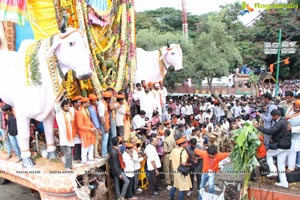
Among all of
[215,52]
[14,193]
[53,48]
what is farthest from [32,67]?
[215,52]

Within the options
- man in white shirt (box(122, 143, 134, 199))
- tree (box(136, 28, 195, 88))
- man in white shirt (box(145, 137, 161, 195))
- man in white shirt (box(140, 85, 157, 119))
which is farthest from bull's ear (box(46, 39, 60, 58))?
tree (box(136, 28, 195, 88))

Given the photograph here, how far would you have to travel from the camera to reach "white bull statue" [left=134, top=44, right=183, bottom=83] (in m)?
11.3

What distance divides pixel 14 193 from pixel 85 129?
2.87m

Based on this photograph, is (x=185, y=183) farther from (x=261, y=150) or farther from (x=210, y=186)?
(x=261, y=150)

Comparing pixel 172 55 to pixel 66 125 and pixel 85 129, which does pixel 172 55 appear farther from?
pixel 66 125

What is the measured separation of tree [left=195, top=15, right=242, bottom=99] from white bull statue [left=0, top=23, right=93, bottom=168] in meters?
10.0

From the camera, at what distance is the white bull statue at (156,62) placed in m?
11.3

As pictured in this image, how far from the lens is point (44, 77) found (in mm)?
6266

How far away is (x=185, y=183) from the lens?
6039 millimetres

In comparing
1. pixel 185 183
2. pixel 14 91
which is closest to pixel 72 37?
pixel 14 91

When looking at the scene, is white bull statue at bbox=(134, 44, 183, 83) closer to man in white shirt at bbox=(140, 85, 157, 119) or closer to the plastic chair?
man in white shirt at bbox=(140, 85, 157, 119)

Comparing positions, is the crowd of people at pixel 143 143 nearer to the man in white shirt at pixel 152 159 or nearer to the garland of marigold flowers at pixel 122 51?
the man in white shirt at pixel 152 159

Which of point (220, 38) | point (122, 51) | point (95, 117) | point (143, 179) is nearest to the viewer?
point (95, 117)

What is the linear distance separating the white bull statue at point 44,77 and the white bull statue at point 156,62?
199 inches
